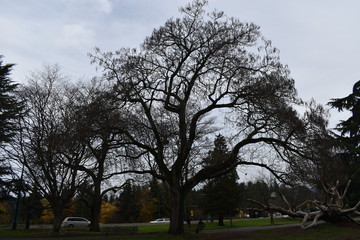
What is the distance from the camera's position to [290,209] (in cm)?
2173

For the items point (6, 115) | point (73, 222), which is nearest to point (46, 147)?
point (6, 115)

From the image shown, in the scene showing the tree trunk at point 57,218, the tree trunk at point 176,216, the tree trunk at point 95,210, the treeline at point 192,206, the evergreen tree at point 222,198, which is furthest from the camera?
the treeline at point 192,206

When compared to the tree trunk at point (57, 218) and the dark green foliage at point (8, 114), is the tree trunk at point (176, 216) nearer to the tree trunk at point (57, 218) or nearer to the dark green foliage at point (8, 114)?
the tree trunk at point (57, 218)

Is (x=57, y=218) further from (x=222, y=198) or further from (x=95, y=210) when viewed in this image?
(x=222, y=198)

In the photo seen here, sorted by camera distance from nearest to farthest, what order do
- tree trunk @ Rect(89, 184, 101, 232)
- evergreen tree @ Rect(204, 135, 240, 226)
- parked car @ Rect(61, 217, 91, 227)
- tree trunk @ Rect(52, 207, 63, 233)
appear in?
tree trunk @ Rect(52, 207, 63, 233)
tree trunk @ Rect(89, 184, 101, 232)
parked car @ Rect(61, 217, 91, 227)
evergreen tree @ Rect(204, 135, 240, 226)

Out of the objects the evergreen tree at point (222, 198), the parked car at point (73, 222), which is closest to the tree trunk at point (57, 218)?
the parked car at point (73, 222)

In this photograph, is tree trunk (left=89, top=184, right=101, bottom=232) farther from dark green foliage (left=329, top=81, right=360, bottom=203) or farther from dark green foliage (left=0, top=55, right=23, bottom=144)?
dark green foliage (left=329, top=81, right=360, bottom=203)

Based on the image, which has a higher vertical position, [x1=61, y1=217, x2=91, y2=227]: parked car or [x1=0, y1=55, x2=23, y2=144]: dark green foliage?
[x1=0, y1=55, x2=23, y2=144]: dark green foliage

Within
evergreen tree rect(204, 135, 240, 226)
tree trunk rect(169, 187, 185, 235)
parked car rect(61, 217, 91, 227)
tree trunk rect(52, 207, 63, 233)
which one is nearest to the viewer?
tree trunk rect(169, 187, 185, 235)

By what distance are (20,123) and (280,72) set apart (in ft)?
70.2

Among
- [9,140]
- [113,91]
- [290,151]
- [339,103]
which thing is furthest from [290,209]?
[9,140]

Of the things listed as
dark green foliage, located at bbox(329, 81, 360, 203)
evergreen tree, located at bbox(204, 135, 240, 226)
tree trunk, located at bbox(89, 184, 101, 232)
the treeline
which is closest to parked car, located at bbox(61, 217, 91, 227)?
the treeline

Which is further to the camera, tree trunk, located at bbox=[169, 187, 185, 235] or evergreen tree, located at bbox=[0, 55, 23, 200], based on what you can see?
evergreen tree, located at bbox=[0, 55, 23, 200]

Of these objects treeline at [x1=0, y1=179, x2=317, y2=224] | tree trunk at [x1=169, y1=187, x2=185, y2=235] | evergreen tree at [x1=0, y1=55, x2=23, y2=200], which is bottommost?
tree trunk at [x1=169, y1=187, x2=185, y2=235]
